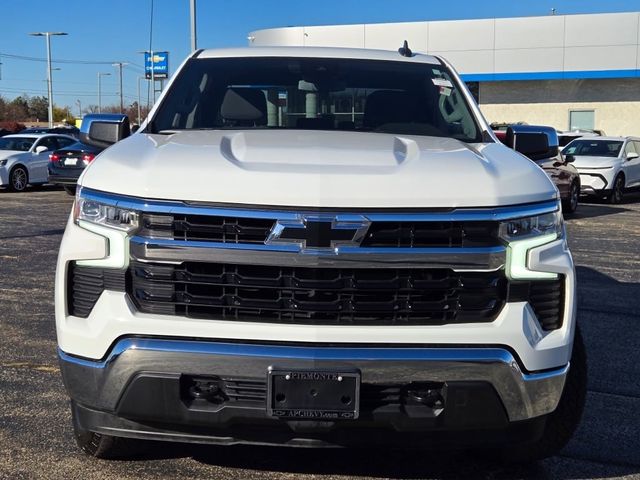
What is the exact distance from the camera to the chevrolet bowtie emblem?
2846 millimetres

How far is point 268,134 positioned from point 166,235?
1.15 m

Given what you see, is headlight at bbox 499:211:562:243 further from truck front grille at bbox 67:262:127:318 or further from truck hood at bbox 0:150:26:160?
truck hood at bbox 0:150:26:160

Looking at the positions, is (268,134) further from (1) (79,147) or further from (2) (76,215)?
(1) (79,147)

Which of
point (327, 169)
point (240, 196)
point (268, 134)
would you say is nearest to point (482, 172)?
point (327, 169)

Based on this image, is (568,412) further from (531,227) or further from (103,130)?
(103,130)

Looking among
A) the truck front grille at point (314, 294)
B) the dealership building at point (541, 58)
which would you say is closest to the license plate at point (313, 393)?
the truck front grille at point (314, 294)

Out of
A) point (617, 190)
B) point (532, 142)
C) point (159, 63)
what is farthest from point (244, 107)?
point (159, 63)

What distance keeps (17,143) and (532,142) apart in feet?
62.1

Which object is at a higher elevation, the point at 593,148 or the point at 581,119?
the point at 581,119

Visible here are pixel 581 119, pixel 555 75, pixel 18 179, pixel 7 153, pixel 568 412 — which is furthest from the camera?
pixel 581 119

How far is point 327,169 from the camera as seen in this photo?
3006 mm

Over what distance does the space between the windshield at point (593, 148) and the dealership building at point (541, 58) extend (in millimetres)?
20876

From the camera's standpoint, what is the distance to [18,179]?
806 inches

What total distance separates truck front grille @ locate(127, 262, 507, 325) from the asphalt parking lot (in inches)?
39.4
